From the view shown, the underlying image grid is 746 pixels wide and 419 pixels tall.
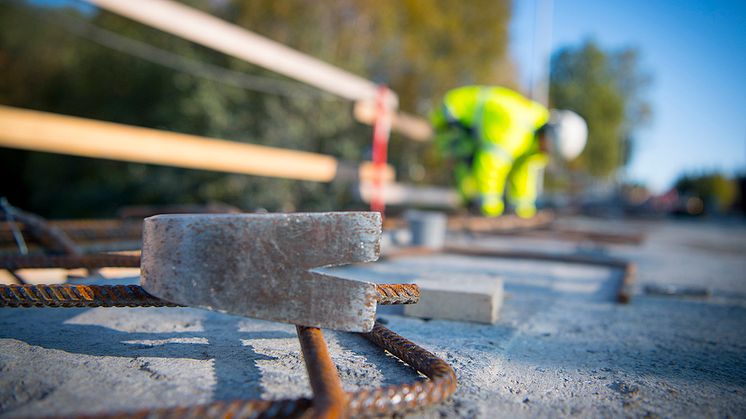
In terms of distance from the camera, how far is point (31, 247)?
7.99 ft

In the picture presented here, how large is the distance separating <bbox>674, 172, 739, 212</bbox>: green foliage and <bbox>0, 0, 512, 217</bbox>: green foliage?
12.5m

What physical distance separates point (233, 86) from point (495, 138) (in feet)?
24.3

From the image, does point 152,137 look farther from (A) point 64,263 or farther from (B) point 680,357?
(B) point 680,357

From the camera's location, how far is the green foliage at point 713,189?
2105 cm

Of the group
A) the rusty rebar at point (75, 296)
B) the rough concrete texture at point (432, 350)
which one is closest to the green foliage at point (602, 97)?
the rough concrete texture at point (432, 350)

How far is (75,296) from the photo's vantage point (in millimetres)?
1004

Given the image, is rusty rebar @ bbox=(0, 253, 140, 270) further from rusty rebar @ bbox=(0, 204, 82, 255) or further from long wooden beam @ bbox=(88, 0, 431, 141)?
long wooden beam @ bbox=(88, 0, 431, 141)

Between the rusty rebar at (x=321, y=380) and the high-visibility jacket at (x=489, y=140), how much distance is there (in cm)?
464

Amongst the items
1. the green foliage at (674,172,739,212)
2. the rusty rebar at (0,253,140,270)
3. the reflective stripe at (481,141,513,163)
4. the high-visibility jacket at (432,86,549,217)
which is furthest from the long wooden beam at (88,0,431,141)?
the green foliage at (674,172,739,212)

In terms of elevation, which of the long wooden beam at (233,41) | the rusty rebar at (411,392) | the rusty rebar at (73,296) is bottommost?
the rusty rebar at (411,392)

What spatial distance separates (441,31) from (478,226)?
9.76m

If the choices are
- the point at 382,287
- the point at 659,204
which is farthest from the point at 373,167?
the point at 659,204

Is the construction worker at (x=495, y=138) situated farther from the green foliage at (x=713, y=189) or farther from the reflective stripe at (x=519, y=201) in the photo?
the green foliage at (x=713, y=189)

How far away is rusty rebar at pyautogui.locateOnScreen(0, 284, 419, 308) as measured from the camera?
0.99m
